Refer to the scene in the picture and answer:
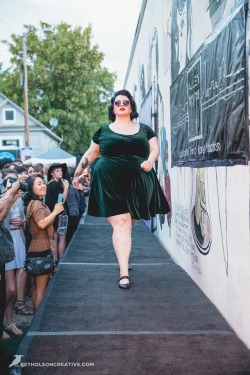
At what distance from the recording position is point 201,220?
4324 mm

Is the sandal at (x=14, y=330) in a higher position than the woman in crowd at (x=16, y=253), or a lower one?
lower

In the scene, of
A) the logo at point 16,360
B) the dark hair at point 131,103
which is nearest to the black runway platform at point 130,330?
the logo at point 16,360

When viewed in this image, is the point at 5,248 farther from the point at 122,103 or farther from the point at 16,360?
the point at 122,103

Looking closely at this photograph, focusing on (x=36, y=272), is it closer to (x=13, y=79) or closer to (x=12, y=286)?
(x=12, y=286)

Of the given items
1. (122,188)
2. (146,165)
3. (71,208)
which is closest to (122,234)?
(122,188)

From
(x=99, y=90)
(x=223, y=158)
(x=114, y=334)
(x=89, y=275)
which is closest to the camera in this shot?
(x=114, y=334)

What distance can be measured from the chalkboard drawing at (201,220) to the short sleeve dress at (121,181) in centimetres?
38

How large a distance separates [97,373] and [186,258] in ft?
8.85

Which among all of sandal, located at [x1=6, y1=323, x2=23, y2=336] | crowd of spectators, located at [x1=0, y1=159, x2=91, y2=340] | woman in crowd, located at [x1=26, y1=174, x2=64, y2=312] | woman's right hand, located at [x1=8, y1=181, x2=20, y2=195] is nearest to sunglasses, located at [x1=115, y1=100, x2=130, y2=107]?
crowd of spectators, located at [x1=0, y1=159, x2=91, y2=340]

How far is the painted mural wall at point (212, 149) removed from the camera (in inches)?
116

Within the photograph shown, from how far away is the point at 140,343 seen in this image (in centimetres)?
294

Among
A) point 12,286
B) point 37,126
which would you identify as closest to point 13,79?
point 37,126

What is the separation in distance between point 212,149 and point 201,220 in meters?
0.92

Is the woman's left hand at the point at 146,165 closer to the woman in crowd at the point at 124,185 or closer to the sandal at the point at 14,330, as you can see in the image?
the woman in crowd at the point at 124,185
